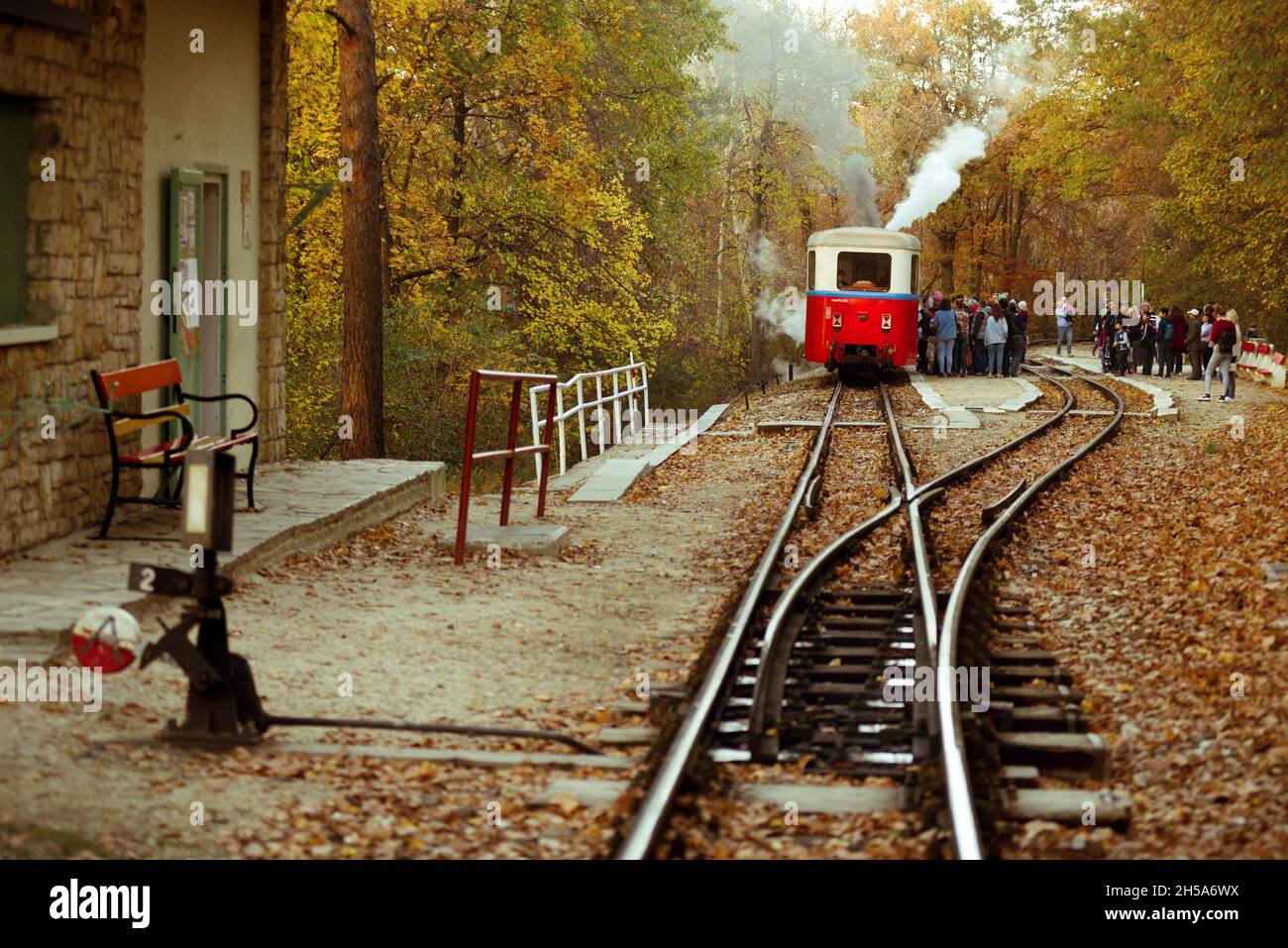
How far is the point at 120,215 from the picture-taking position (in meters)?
11.4

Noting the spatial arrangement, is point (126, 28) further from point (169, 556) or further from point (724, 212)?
point (724, 212)

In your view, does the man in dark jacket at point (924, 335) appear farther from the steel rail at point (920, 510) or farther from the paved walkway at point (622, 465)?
the paved walkway at point (622, 465)

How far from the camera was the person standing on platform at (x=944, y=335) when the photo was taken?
36.8 m

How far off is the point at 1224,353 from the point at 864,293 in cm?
702

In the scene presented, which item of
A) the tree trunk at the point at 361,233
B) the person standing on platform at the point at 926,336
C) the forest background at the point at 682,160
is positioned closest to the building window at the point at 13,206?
the tree trunk at the point at 361,233

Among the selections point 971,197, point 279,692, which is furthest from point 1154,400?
point 971,197

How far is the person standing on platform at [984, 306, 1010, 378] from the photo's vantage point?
37.1 m

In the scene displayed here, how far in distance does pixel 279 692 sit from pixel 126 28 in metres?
5.44

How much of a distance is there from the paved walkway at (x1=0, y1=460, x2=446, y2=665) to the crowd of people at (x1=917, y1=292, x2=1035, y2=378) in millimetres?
23255

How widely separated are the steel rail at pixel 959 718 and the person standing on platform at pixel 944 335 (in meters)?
21.2

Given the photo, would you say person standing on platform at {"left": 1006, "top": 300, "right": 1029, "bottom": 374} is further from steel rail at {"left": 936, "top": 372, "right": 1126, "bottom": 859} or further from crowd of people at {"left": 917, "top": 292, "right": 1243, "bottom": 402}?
steel rail at {"left": 936, "top": 372, "right": 1126, "bottom": 859}

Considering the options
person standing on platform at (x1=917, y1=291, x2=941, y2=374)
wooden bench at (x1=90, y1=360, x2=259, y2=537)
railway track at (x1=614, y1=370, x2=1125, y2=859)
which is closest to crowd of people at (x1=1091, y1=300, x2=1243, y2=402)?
person standing on platform at (x1=917, y1=291, x2=941, y2=374)

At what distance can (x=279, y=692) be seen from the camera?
8023 millimetres

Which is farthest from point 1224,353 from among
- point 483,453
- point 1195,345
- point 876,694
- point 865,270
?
point 876,694
